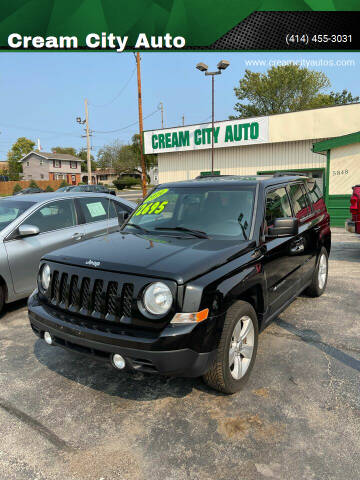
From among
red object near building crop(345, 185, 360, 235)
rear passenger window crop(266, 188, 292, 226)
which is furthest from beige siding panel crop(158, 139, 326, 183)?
rear passenger window crop(266, 188, 292, 226)

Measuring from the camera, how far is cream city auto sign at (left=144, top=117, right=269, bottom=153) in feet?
66.8

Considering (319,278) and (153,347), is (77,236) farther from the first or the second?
(319,278)

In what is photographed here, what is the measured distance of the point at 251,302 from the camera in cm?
327

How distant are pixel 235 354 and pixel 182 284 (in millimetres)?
930

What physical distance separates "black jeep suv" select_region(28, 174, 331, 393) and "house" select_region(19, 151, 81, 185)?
75051 millimetres

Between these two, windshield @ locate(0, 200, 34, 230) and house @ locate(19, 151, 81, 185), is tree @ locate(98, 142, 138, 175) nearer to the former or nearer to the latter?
house @ locate(19, 151, 81, 185)

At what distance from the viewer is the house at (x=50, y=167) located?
74062 millimetres

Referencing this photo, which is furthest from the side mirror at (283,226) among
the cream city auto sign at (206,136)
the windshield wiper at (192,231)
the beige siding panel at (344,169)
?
the cream city auto sign at (206,136)

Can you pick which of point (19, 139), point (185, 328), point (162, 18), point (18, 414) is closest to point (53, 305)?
point (18, 414)

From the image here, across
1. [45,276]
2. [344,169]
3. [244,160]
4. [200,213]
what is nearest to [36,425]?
[45,276]

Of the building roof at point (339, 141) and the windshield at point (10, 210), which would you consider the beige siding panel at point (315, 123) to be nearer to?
the building roof at point (339, 141)

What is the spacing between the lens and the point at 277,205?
4027mm

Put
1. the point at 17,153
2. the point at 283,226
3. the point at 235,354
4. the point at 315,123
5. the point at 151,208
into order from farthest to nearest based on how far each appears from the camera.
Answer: the point at 17,153, the point at 315,123, the point at 151,208, the point at 283,226, the point at 235,354

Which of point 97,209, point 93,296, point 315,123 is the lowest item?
point 93,296
